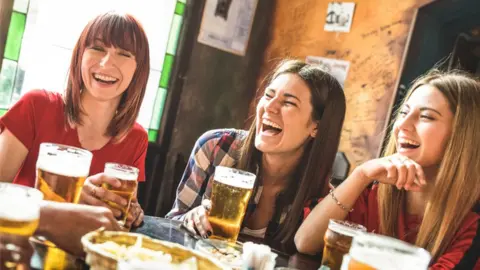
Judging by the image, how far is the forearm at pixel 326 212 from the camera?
1.72 meters

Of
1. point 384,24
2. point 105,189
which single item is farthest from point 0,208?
point 384,24

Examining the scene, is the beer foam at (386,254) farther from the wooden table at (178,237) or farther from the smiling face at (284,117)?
the smiling face at (284,117)

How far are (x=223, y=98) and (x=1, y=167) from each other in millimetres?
2719

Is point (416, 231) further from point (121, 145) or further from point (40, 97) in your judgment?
point (40, 97)

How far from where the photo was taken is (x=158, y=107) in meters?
4.00

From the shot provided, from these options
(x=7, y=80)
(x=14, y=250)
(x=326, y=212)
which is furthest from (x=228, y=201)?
(x=7, y=80)

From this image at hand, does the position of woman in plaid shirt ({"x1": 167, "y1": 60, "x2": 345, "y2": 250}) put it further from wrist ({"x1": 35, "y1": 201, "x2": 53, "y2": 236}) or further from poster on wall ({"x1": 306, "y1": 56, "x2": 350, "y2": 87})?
poster on wall ({"x1": 306, "y1": 56, "x2": 350, "y2": 87})

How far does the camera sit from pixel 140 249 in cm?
92

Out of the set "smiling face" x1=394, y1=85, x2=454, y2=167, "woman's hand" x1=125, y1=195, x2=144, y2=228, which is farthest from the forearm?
"woman's hand" x1=125, y1=195, x2=144, y2=228

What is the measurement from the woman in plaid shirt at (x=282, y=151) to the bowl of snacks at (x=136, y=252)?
100 cm

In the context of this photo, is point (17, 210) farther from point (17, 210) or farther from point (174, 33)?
point (174, 33)

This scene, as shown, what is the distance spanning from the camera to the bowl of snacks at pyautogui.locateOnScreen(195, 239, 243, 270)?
1.13 metres

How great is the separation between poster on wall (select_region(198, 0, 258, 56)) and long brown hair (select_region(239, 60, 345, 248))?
6.58 ft

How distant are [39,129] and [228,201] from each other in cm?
87
